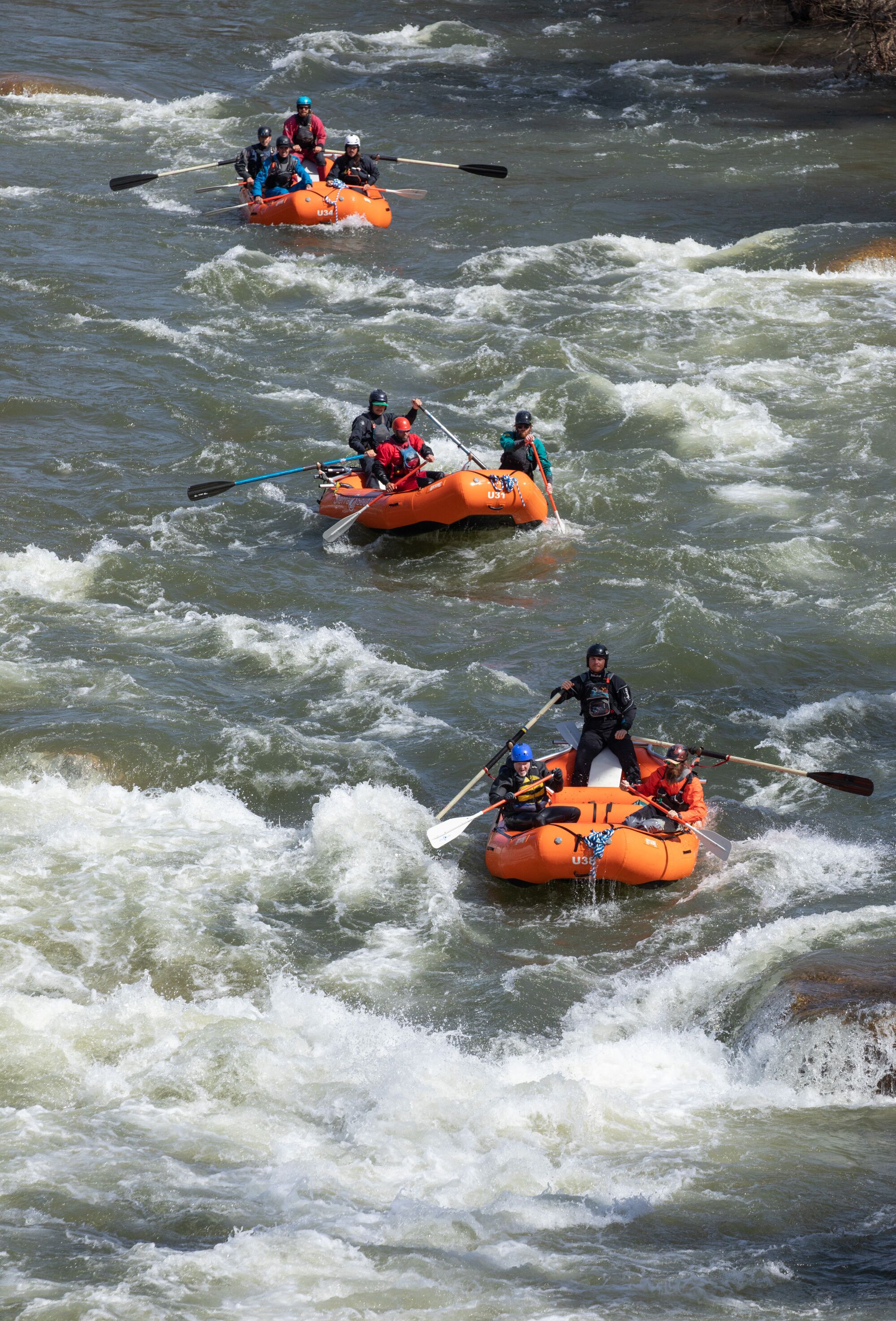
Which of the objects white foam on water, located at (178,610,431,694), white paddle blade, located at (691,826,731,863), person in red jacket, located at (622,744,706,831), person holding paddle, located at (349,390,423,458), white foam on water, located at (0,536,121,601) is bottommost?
white paddle blade, located at (691,826,731,863)

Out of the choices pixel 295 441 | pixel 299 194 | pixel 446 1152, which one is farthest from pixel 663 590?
pixel 299 194

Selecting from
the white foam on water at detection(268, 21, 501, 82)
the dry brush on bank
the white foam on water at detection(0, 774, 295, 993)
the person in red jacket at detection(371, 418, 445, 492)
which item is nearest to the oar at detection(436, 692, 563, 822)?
the white foam on water at detection(0, 774, 295, 993)

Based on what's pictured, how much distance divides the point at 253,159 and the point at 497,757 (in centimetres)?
1457

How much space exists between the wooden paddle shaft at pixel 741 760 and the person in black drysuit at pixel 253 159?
1390 cm

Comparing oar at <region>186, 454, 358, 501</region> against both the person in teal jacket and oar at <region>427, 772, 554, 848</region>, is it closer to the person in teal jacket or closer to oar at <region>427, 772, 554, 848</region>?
the person in teal jacket

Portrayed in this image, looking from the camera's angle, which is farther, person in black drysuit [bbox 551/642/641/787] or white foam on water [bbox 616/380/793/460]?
white foam on water [bbox 616/380/793/460]

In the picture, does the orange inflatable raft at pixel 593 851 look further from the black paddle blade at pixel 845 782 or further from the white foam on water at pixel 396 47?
the white foam on water at pixel 396 47

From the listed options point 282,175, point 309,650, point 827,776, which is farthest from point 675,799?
point 282,175

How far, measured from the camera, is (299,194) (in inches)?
849

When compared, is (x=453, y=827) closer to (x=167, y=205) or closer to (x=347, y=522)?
(x=347, y=522)

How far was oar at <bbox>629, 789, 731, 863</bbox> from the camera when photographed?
9.63 m

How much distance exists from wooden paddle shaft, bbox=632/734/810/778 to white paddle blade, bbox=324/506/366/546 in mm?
4113

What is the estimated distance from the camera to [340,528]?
546 inches

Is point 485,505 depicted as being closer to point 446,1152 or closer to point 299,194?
point 446,1152
